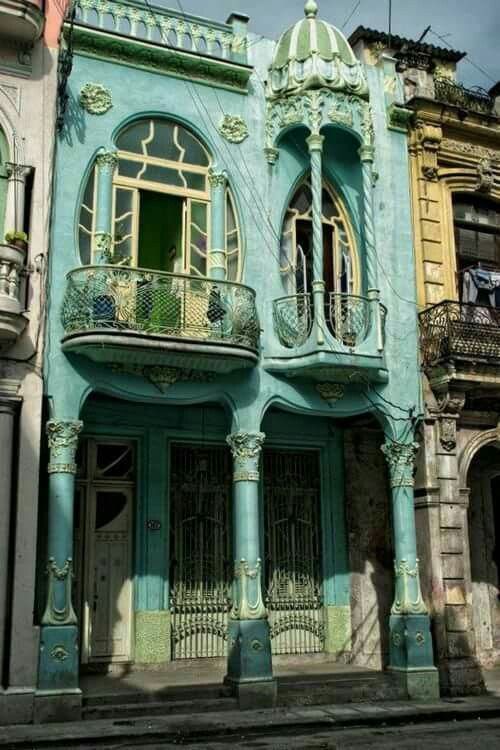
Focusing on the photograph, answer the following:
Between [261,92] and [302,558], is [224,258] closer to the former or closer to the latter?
[261,92]

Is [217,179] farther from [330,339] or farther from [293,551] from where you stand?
[293,551]

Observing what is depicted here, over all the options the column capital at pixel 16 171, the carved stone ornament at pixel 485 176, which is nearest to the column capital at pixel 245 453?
the column capital at pixel 16 171

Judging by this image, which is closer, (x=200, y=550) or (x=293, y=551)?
(x=200, y=550)

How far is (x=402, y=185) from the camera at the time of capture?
15234 millimetres

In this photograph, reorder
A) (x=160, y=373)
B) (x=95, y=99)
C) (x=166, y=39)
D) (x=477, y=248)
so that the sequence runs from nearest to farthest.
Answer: (x=160, y=373) → (x=95, y=99) → (x=166, y=39) → (x=477, y=248)

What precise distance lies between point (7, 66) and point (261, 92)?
4.21 meters

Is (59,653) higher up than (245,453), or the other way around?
(245,453)

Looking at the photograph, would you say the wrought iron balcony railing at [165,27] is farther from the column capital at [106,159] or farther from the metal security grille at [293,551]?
the metal security grille at [293,551]

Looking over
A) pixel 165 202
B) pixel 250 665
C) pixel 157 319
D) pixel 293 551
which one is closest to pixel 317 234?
pixel 165 202

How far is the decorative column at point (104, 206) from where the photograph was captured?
12.7 m

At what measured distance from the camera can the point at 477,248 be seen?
16188 mm

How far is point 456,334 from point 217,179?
15.3ft

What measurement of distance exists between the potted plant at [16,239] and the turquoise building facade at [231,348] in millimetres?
652

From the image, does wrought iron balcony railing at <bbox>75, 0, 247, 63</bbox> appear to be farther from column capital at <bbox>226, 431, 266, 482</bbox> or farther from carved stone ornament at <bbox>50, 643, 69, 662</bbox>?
carved stone ornament at <bbox>50, 643, 69, 662</bbox>
